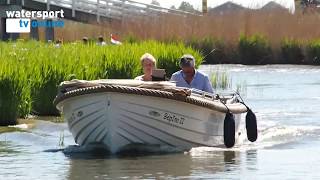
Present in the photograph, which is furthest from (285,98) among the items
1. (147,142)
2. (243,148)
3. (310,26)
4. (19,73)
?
(310,26)

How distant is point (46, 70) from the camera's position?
20.7 m

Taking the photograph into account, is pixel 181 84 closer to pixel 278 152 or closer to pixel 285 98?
pixel 278 152

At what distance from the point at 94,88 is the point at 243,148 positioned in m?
2.95

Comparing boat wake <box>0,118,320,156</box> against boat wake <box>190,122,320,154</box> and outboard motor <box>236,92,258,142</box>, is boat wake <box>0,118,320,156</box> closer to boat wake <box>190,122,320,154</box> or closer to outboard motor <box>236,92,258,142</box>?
boat wake <box>190,122,320,154</box>

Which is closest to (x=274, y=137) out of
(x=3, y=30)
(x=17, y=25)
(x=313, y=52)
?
(x=313, y=52)

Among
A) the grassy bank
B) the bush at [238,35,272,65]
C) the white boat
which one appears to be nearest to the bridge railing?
the bush at [238,35,272,65]

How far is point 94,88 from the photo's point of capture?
1353cm

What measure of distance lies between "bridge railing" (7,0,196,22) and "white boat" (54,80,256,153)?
38.9 meters

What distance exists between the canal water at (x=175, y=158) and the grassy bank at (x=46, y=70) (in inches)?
22.5

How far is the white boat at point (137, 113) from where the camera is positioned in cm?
1359

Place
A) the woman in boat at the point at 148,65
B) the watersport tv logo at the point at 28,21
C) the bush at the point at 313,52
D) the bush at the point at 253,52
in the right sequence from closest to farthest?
the woman in boat at the point at 148,65
the bush at the point at 313,52
the bush at the point at 253,52
the watersport tv logo at the point at 28,21

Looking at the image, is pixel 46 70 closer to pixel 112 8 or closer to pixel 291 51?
pixel 291 51

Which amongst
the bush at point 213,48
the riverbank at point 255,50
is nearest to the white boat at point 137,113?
the bush at point 213,48

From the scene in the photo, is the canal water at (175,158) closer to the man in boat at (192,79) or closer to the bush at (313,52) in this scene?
the man in boat at (192,79)
